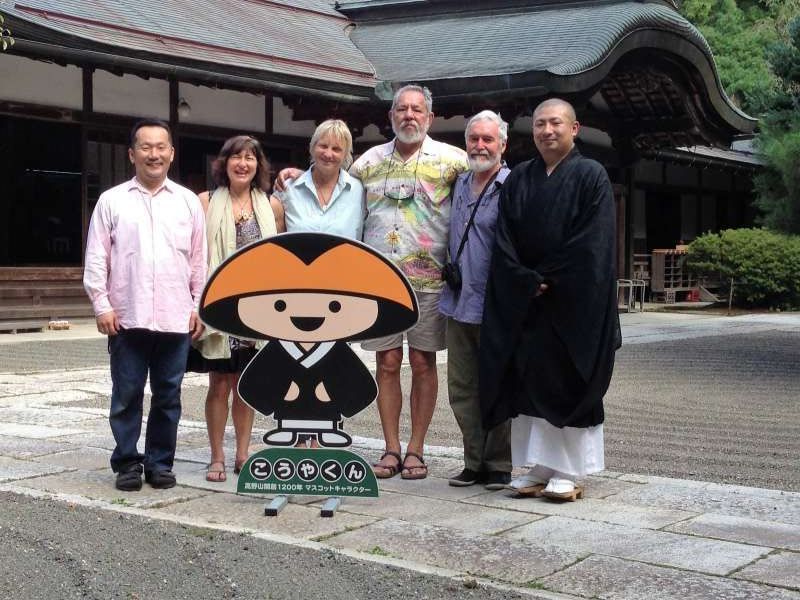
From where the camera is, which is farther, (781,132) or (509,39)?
(509,39)

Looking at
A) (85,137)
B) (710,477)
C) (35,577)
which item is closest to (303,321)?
(35,577)

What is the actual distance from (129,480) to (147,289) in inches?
35.7

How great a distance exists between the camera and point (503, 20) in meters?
18.1

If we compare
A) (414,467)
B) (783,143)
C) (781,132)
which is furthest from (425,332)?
(781,132)

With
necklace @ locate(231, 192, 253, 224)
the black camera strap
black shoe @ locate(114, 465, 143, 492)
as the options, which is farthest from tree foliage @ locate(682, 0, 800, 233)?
black shoe @ locate(114, 465, 143, 492)

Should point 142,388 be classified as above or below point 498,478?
above

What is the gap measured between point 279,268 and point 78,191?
10.3 metres

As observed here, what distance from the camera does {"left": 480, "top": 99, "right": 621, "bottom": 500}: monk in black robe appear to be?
16.6 ft

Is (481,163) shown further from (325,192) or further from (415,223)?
(325,192)

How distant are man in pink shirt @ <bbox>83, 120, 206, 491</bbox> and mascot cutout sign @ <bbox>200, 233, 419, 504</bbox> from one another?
0.37 metres

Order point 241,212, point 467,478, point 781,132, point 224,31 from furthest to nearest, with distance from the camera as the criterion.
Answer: point 224,31 → point 781,132 → point 241,212 → point 467,478

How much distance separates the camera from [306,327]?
16.7 feet

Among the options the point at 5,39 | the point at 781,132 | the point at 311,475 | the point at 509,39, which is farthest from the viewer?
the point at 509,39

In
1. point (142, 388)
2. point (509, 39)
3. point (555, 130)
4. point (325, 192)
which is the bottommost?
point (142, 388)
